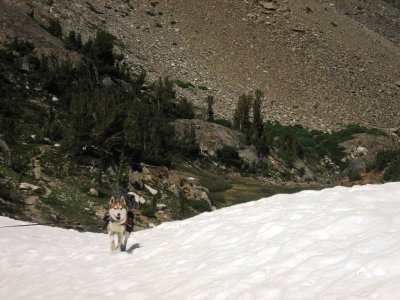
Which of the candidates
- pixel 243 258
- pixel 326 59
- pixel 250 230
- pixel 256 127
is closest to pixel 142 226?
pixel 250 230

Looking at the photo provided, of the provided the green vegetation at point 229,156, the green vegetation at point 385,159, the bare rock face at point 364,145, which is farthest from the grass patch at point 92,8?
the green vegetation at point 385,159

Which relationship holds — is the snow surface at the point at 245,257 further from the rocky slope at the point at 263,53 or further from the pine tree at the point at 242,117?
the rocky slope at the point at 263,53

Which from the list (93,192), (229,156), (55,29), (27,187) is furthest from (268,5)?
(27,187)

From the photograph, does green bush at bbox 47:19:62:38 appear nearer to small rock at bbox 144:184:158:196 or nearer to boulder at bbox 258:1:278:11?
small rock at bbox 144:184:158:196

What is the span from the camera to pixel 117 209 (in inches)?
345

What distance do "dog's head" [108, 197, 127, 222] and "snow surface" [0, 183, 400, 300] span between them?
2.17 feet

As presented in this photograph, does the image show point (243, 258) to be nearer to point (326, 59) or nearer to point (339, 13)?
point (326, 59)

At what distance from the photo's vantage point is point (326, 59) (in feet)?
175

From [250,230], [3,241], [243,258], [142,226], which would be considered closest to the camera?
[243,258]

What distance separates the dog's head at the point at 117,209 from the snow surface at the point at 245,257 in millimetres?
663

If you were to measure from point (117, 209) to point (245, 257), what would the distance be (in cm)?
278

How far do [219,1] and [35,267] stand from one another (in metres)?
49.0

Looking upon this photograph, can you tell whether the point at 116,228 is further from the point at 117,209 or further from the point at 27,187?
the point at 27,187

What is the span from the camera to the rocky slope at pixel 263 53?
143 feet
